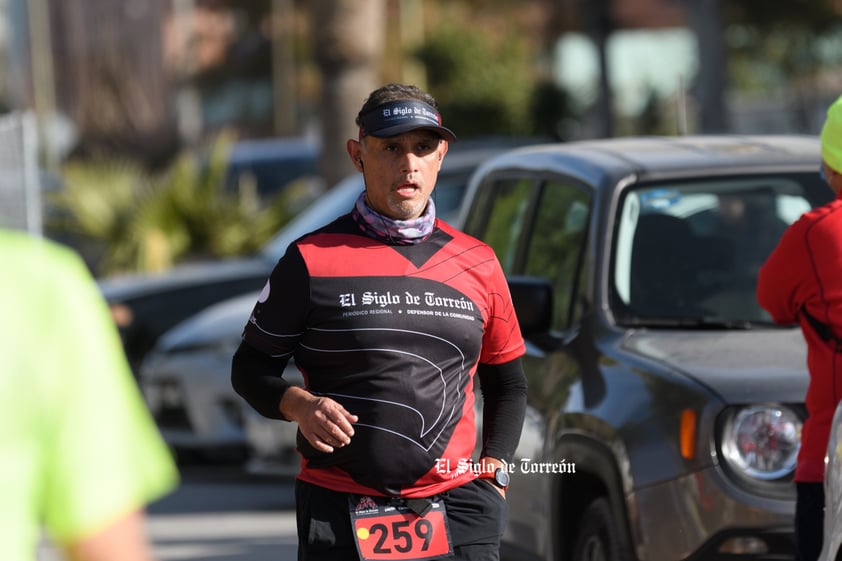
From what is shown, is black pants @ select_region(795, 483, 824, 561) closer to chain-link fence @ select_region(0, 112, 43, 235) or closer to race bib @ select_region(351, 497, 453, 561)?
race bib @ select_region(351, 497, 453, 561)

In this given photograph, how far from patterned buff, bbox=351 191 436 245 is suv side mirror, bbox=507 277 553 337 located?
3.45 ft

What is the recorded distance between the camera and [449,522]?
4.10 m

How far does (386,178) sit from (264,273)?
23.7 feet

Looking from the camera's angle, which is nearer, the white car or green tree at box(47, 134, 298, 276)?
the white car

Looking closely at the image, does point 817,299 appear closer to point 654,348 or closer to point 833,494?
point 833,494

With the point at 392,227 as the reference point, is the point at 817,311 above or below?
below

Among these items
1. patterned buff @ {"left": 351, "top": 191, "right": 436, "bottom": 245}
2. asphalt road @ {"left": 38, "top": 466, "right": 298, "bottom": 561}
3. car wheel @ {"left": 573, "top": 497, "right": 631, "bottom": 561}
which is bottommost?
asphalt road @ {"left": 38, "top": 466, "right": 298, "bottom": 561}

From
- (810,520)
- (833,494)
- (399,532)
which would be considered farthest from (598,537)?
(399,532)

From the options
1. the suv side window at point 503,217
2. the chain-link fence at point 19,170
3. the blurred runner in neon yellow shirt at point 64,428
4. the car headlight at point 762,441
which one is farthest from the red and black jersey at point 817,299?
the chain-link fence at point 19,170

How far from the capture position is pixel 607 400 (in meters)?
5.30

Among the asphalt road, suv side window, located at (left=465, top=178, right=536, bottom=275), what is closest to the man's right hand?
suv side window, located at (left=465, top=178, right=536, bottom=275)

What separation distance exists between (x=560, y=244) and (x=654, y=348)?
90cm

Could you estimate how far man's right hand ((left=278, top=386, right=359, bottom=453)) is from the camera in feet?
13.0

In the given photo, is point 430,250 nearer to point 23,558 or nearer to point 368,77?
point 23,558
